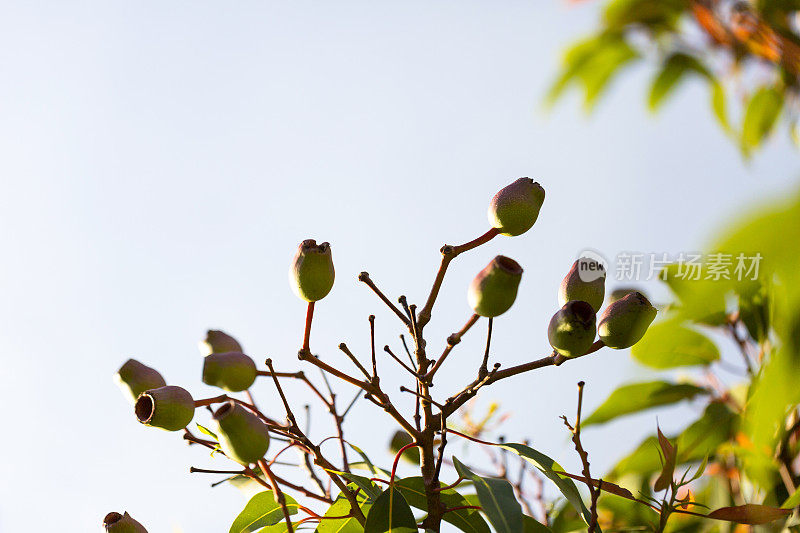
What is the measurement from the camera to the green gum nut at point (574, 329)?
3.18 feet

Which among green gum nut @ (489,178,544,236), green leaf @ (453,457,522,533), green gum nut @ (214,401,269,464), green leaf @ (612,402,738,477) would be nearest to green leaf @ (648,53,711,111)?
green leaf @ (612,402,738,477)

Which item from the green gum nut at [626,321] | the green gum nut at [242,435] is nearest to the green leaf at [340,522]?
the green gum nut at [242,435]

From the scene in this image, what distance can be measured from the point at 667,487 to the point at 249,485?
0.74 metres

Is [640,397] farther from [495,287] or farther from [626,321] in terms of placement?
[495,287]

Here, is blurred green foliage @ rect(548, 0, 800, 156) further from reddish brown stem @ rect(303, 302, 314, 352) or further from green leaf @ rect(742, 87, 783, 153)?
reddish brown stem @ rect(303, 302, 314, 352)

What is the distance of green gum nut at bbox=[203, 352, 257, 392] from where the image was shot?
40.2 inches

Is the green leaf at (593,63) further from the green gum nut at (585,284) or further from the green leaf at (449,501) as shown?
the green leaf at (449,501)

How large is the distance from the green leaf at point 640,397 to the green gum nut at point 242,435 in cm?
96

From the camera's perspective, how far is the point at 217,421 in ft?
3.03

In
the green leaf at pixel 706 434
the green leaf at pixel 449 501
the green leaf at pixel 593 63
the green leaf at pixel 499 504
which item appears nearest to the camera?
the green leaf at pixel 499 504

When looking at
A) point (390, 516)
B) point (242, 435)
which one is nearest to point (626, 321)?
point (390, 516)

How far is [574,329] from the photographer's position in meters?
0.97

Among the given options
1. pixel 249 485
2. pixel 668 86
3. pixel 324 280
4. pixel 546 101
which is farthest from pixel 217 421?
pixel 668 86

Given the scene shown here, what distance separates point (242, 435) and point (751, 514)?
74 cm
